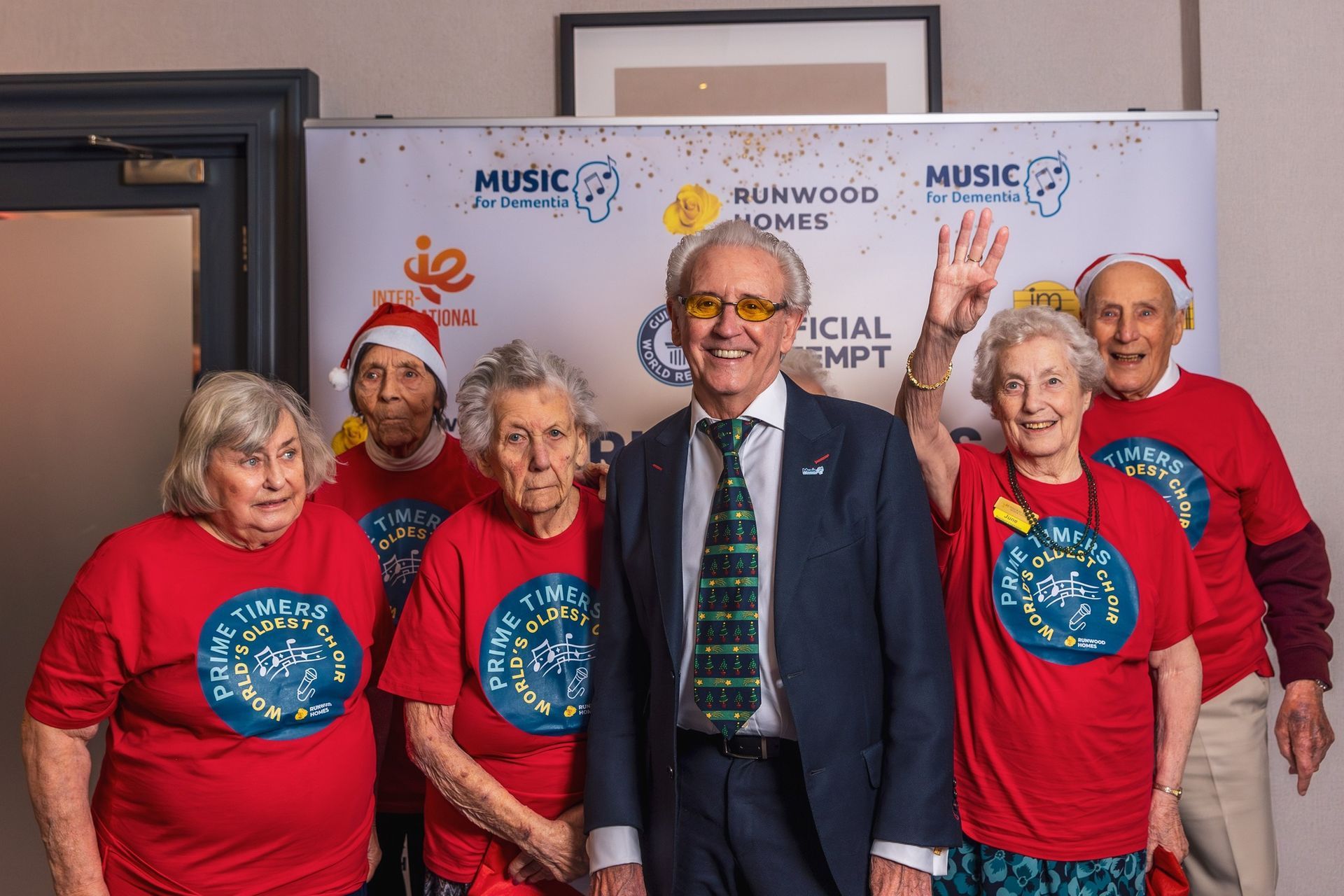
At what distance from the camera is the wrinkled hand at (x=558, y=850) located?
6.26ft

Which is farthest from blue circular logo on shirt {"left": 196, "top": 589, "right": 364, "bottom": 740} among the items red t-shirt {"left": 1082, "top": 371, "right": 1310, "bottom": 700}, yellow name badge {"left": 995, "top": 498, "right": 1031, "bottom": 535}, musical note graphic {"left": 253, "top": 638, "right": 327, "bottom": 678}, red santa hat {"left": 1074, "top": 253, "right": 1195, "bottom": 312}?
red santa hat {"left": 1074, "top": 253, "right": 1195, "bottom": 312}

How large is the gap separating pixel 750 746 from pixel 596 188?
1826 millimetres

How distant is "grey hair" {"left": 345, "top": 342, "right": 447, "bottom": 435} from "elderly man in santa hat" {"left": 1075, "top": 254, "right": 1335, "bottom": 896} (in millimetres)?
1584

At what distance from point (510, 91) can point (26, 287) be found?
5.33 feet

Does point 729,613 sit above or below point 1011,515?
Result: below

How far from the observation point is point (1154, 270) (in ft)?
8.70

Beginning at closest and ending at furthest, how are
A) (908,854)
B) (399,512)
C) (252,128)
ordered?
1. (908,854)
2. (399,512)
3. (252,128)

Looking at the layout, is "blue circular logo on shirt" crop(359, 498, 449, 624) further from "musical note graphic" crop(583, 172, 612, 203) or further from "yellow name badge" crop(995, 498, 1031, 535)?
"yellow name badge" crop(995, 498, 1031, 535)

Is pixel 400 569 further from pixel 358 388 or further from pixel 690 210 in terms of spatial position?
pixel 690 210

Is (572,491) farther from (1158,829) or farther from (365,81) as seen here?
(365,81)

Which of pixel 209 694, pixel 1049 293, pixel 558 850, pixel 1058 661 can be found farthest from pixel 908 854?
pixel 1049 293

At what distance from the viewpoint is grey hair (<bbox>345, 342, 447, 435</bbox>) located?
2.64 metres

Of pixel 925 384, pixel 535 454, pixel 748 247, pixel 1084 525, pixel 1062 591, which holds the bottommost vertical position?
pixel 1062 591

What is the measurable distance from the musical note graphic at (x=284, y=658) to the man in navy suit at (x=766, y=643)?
51 centimetres
